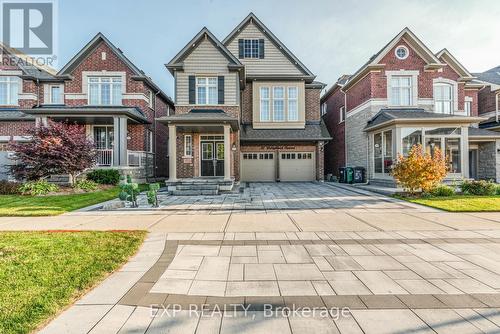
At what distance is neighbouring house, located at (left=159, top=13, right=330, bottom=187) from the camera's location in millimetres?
16188

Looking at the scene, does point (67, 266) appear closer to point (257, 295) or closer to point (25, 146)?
point (257, 295)

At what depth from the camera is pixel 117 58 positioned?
18.4m

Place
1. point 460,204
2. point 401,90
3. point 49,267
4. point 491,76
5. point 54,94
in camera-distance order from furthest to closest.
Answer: point 491,76 → point 54,94 → point 401,90 → point 460,204 → point 49,267

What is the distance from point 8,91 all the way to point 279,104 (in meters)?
19.4

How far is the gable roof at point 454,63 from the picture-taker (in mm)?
17859

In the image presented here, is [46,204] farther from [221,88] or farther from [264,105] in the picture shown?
[264,105]

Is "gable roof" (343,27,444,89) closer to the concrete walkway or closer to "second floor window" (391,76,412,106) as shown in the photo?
"second floor window" (391,76,412,106)

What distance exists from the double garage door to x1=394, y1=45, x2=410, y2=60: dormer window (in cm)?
827

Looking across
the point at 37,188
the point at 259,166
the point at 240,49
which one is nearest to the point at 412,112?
the point at 259,166

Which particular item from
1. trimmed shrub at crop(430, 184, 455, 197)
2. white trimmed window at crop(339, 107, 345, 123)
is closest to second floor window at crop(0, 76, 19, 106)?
white trimmed window at crop(339, 107, 345, 123)

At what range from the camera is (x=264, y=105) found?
1981 centimetres

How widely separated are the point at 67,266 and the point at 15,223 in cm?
490

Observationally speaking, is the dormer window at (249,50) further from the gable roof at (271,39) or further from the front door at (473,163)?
the front door at (473,163)

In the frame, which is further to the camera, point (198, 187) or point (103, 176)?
point (103, 176)
